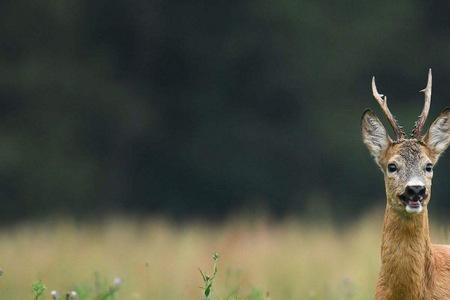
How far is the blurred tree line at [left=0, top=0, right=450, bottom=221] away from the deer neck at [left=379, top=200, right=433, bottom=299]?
18.0 meters

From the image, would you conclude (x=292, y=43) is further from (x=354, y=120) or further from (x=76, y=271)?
(x=76, y=271)

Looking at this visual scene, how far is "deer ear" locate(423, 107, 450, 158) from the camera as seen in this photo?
24.9 feet

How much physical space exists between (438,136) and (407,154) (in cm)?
31

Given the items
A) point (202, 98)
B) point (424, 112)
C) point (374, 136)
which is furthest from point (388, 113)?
point (202, 98)

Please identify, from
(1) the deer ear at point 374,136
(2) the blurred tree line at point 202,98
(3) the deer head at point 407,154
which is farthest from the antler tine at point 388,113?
(2) the blurred tree line at point 202,98

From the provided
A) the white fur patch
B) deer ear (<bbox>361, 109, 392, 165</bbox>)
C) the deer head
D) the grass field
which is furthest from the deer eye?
the grass field

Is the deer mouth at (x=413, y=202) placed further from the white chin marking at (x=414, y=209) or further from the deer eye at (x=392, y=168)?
the deer eye at (x=392, y=168)

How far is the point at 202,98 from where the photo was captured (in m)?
27.1

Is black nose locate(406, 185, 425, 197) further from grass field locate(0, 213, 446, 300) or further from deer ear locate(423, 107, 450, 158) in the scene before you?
grass field locate(0, 213, 446, 300)

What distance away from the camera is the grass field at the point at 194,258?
940 centimetres

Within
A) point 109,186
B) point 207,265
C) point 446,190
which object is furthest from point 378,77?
point 207,265

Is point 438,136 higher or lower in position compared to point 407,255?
higher

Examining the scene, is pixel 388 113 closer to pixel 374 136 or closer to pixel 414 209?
pixel 374 136

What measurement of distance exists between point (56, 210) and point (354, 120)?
5587 mm
